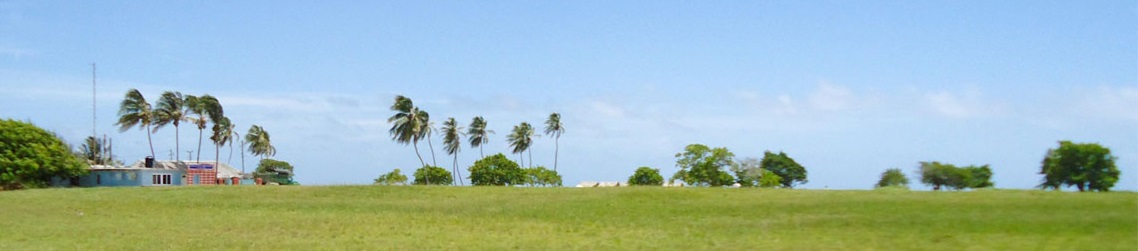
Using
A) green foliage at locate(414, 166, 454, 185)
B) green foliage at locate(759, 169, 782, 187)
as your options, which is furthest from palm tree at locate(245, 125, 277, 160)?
green foliage at locate(759, 169, 782, 187)

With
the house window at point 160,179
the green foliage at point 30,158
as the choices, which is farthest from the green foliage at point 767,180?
the green foliage at point 30,158

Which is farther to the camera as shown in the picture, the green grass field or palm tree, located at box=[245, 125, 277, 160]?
palm tree, located at box=[245, 125, 277, 160]

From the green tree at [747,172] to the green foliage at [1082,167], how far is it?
41.8 meters

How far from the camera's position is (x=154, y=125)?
96.3 meters

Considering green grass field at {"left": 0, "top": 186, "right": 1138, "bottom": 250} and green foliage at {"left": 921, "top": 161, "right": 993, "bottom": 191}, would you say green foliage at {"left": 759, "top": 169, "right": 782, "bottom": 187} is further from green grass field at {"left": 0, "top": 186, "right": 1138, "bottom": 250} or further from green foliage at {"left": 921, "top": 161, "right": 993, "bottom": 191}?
green grass field at {"left": 0, "top": 186, "right": 1138, "bottom": 250}

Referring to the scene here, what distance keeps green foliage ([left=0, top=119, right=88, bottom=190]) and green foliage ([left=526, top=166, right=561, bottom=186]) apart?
56184 mm

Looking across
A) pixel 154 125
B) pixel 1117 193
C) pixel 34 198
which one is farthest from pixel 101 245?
pixel 154 125

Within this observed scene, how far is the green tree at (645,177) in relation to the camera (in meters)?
115

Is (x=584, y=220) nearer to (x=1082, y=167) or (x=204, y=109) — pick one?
(x=1082, y=167)

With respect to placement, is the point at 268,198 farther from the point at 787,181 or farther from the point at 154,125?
the point at 787,181

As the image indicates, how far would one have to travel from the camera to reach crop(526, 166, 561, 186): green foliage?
120 m

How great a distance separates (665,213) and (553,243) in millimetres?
11840

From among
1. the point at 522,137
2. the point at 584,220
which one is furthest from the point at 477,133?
the point at 584,220

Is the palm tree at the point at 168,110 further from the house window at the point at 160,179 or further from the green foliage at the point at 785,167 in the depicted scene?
the green foliage at the point at 785,167
